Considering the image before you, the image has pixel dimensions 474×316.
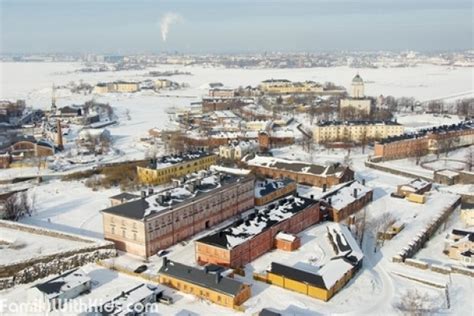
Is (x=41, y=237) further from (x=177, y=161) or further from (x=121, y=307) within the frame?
(x=177, y=161)

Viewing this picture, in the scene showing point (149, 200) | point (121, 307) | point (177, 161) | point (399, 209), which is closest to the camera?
point (121, 307)

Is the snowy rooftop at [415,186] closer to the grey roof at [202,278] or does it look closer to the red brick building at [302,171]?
the red brick building at [302,171]

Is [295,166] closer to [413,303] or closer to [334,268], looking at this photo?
[334,268]

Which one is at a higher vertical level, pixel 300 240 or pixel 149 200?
pixel 149 200

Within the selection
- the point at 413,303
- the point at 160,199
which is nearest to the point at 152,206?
the point at 160,199

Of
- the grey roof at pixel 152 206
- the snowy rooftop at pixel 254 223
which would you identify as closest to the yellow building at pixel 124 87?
the grey roof at pixel 152 206

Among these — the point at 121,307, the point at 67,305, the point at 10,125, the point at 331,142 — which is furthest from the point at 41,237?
the point at 10,125

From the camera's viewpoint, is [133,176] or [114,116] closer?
[133,176]
